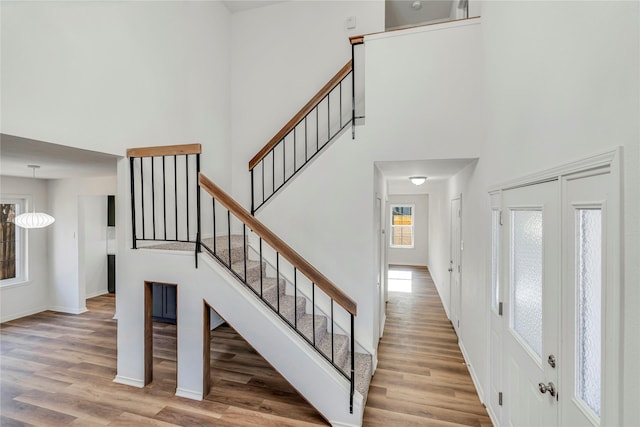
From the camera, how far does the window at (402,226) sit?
977 cm

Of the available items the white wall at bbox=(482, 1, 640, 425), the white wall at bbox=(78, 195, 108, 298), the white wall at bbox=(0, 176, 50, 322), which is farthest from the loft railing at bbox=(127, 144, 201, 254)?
the white wall at bbox=(78, 195, 108, 298)

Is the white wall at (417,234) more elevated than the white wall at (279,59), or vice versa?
the white wall at (279,59)

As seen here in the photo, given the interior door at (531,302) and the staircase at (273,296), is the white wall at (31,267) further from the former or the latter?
the interior door at (531,302)

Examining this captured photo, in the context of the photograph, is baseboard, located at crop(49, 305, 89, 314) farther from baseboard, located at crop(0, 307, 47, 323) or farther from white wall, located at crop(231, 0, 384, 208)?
white wall, located at crop(231, 0, 384, 208)

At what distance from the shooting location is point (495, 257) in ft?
8.47

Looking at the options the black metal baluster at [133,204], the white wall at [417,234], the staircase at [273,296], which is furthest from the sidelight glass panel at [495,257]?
the white wall at [417,234]

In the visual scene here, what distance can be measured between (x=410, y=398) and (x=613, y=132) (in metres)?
2.66

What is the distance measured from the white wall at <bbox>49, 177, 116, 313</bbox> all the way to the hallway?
17.5 ft

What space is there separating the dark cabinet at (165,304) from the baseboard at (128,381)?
1835 mm

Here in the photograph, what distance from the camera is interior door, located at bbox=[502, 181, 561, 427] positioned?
5.09 ft

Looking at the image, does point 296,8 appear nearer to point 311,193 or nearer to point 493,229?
point 311,193

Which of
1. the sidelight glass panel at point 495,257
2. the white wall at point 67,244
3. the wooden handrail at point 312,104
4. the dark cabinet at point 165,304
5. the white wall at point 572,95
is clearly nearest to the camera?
the white wall at point 572,95

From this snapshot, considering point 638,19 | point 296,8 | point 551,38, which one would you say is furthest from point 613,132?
point 296,8

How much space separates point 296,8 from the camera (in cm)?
443
